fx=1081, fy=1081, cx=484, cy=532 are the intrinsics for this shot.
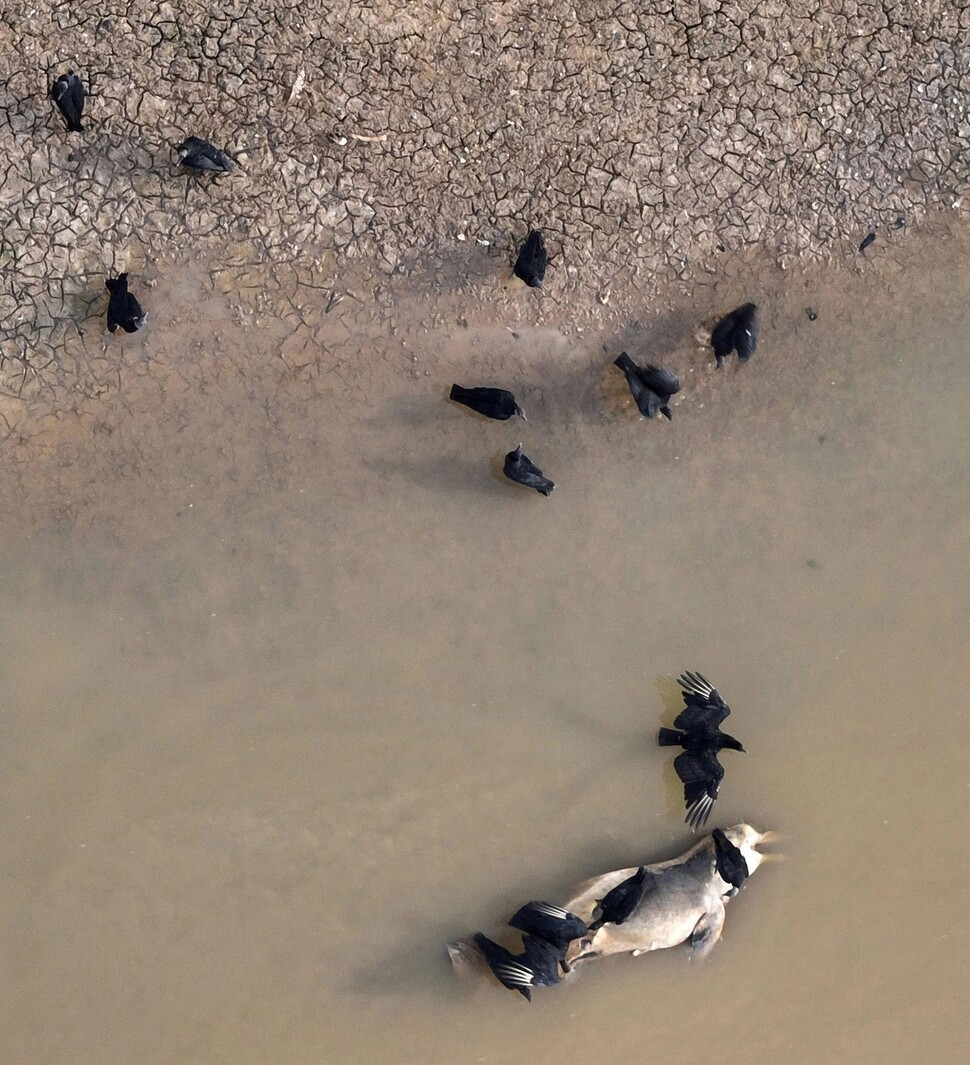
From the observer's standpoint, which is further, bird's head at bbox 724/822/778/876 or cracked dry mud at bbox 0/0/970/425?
bird's head at bbox 724/822/778/876

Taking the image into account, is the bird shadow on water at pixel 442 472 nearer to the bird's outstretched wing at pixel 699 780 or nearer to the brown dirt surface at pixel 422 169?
the brown dirt surface at pixel 422 169

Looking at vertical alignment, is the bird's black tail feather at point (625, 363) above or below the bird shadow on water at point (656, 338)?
below

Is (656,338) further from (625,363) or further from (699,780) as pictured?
(699,780)

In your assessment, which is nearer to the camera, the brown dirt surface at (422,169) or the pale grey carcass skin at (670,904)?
the brown dirt surface at (422,169)

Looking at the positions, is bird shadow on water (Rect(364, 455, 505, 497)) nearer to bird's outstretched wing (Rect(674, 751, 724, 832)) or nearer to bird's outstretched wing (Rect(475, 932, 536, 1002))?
bird's outstretched wing (Rect(674, 751, 724, 832))

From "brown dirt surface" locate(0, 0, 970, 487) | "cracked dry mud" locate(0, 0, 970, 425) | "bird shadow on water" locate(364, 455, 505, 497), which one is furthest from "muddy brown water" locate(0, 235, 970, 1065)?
"cracked dry mud" locate(0, 0, 970, 425)

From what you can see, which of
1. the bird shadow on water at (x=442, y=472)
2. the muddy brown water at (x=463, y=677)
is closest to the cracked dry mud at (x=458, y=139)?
the muddy brown water at (x=463, y=677)
